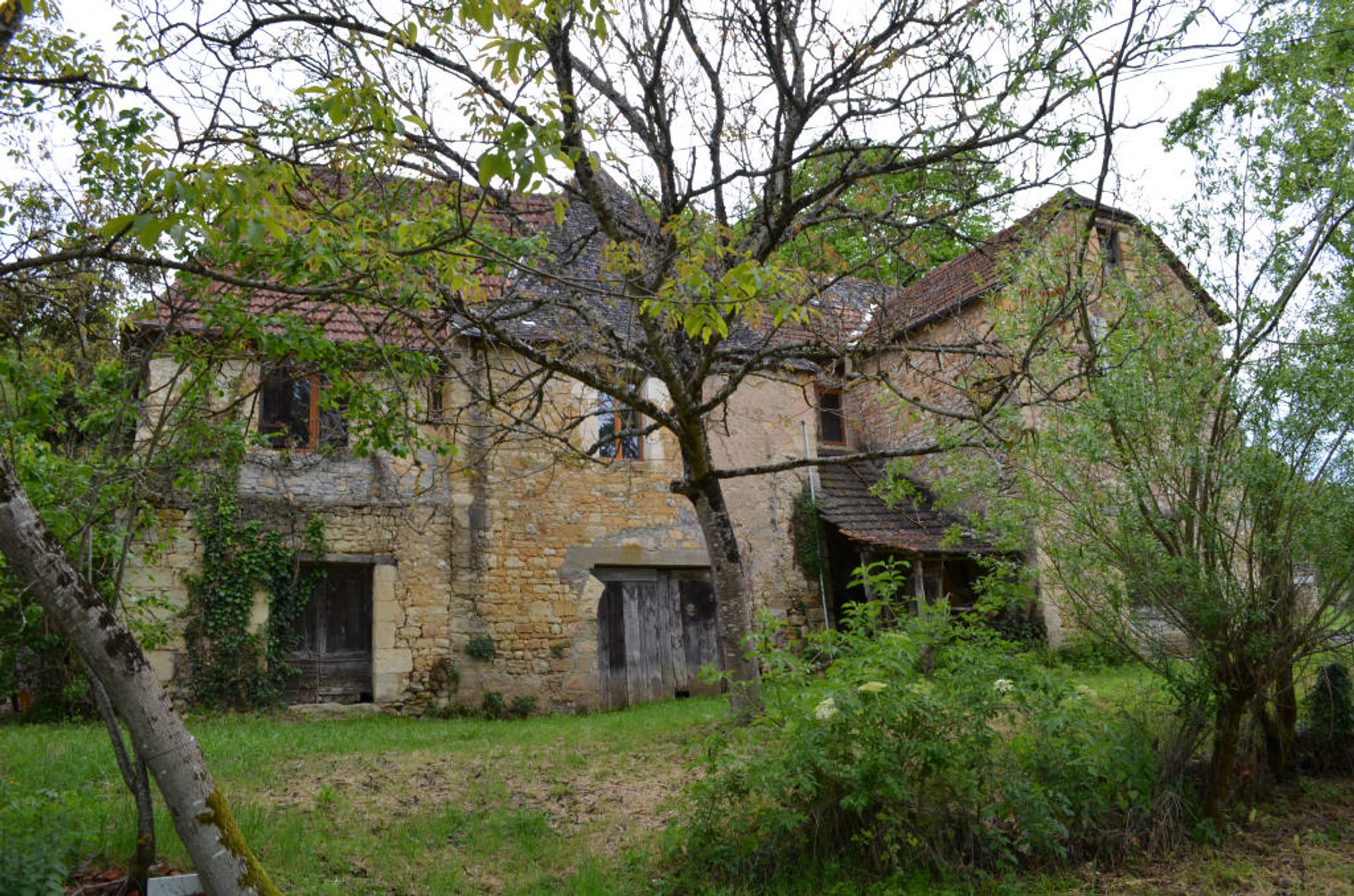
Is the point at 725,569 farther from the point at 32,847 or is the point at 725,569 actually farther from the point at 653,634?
the point at 32,847

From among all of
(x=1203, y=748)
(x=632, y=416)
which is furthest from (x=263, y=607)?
(x=1203, y=748)

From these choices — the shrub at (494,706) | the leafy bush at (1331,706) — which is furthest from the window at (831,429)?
the leafy bush at (1331,706)

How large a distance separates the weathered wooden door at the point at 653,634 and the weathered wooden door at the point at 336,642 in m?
2.86

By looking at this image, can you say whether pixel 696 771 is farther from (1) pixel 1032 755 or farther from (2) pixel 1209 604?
(2) pixel 1209 604

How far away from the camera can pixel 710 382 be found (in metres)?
13.0

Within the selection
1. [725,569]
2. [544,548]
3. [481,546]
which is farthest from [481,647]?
[725,569]

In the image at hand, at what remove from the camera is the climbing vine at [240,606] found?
419 inches

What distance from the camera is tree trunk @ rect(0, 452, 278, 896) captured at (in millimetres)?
3713

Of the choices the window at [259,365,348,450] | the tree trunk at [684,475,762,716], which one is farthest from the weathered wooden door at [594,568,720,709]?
the tree trunk at [684,475,762,716]

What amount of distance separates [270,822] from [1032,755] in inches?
176

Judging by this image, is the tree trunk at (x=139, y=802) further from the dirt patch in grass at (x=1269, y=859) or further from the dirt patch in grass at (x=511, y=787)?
the dirt patch in grass at (x=1269, y=859)

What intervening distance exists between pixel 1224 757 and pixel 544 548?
8.07m

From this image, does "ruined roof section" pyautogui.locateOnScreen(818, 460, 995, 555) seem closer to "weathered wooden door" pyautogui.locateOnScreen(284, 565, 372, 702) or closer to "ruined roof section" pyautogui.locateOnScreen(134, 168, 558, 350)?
"weathered wooden door" pyautogui.locateOnScreen(284, 565, 372, 702)

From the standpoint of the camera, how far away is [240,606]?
10.9 meters
